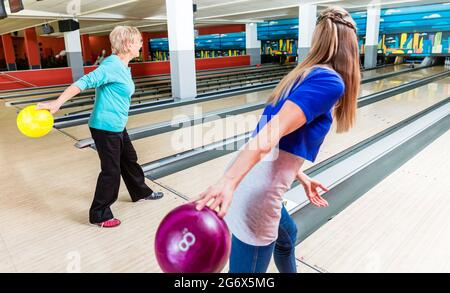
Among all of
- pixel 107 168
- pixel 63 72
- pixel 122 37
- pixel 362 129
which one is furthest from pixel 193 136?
pixel 63 72

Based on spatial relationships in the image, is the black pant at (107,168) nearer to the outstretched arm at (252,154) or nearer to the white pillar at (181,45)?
the outstretched arm at (252,154)

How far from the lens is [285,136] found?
1.04 metres

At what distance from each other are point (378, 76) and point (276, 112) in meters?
10.1

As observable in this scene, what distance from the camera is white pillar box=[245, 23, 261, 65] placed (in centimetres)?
1539

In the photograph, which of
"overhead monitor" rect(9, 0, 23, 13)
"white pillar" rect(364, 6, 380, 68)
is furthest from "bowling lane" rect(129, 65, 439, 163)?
"white pillar" rect(364, 6, 380, 68)

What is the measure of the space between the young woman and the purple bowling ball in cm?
4

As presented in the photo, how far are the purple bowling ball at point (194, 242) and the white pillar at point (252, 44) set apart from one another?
1520cm

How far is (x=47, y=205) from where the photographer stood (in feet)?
8.64

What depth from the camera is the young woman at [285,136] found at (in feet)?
3.03

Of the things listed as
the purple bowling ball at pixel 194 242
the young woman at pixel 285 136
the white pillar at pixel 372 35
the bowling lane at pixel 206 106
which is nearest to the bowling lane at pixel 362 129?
the bowling lane at pixel 206 106

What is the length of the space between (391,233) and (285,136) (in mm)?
1473

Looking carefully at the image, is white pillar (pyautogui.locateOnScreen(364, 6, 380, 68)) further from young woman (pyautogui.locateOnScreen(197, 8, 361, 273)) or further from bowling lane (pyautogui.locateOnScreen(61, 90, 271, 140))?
young woman (pyautogui.locateOnScreen(197, 8, 361, 273))
